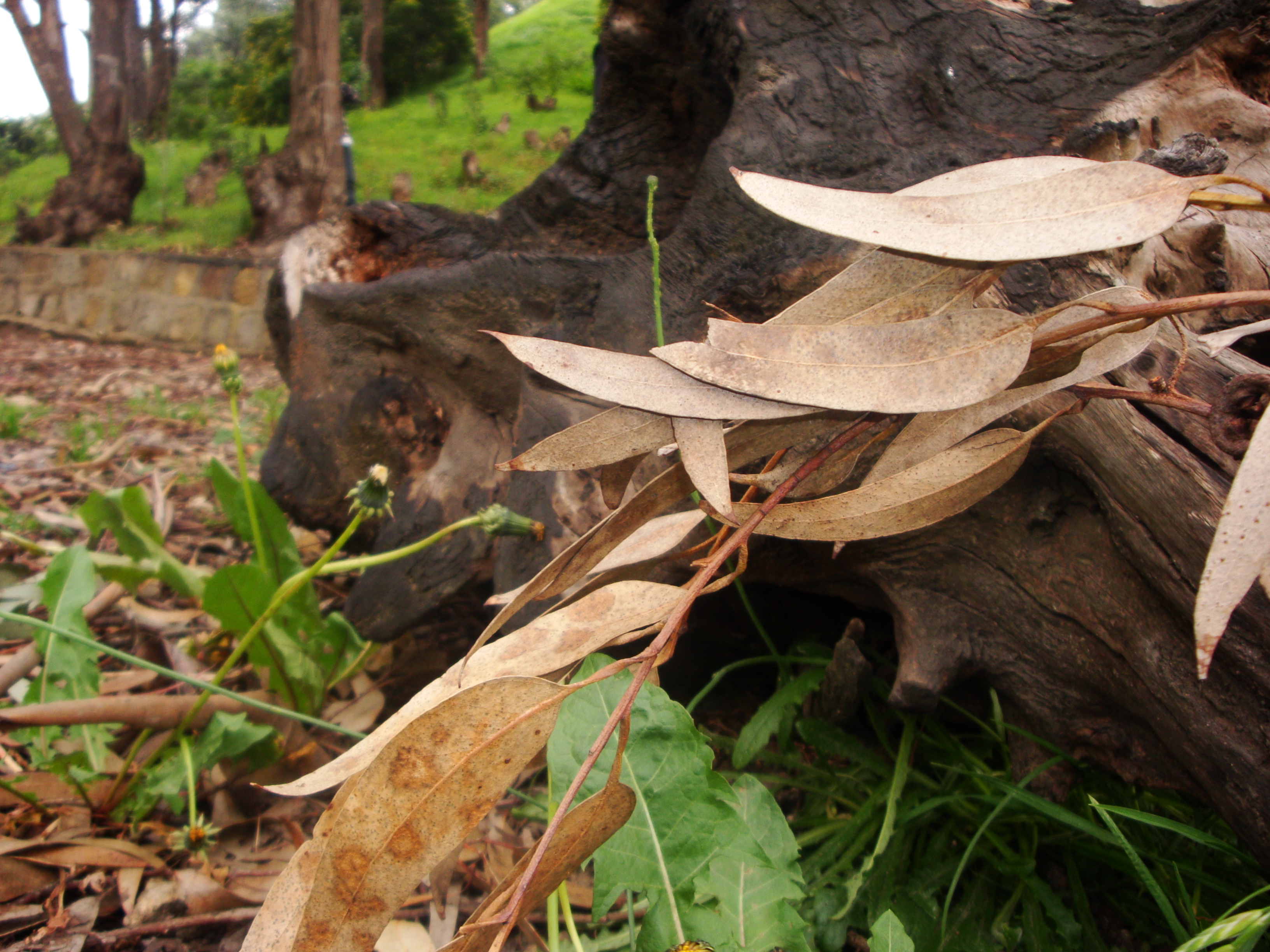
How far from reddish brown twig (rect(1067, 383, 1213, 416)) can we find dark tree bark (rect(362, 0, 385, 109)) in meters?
17.7

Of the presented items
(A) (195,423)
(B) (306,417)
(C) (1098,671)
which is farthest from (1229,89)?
(A) (195,423)

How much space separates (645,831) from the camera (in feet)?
3.23

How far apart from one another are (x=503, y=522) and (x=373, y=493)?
0.23 meters

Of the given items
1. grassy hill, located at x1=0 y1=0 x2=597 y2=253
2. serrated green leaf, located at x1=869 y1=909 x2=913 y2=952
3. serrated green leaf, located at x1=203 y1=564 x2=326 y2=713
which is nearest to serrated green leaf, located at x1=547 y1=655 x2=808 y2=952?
serrated green leaf, located at x1=869 y1=909 x2=913 y2=952

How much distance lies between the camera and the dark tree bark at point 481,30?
18.7m

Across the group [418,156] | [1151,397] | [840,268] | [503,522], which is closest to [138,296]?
[418,156]

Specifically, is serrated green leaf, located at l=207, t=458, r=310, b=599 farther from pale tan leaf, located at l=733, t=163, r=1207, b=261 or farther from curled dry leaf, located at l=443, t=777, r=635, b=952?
pale tan leaf, located at l=733, t=163, r=1207, b=261

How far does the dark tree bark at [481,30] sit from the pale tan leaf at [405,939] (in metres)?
20.2

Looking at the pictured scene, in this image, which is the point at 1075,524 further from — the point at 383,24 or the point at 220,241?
the point at 383,24

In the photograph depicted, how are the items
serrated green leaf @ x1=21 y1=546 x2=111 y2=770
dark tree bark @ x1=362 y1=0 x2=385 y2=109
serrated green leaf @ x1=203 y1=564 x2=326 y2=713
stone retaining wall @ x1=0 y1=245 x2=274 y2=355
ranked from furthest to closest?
1. dark tree bark @ x1=362 y1=0 x2=385 y2=109
2. stone retaining wall @ x1=0 y1=245 x2=274 y2=355
3. serrated green leaf @ x1=203 y1=564 x2=326 y2=713
4. serrated green leaf @ x1=21 y1=546 x2=111 y2=770

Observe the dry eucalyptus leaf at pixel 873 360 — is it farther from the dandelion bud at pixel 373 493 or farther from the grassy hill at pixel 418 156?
the grassy hill at pixel 418 156

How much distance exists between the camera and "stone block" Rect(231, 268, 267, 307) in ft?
23.6

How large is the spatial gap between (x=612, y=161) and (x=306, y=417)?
1.04 m

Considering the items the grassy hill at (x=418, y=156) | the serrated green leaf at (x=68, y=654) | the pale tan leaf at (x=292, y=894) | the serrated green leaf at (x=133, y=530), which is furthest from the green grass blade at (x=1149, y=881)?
the grassy hill at (x=418, y=156)
